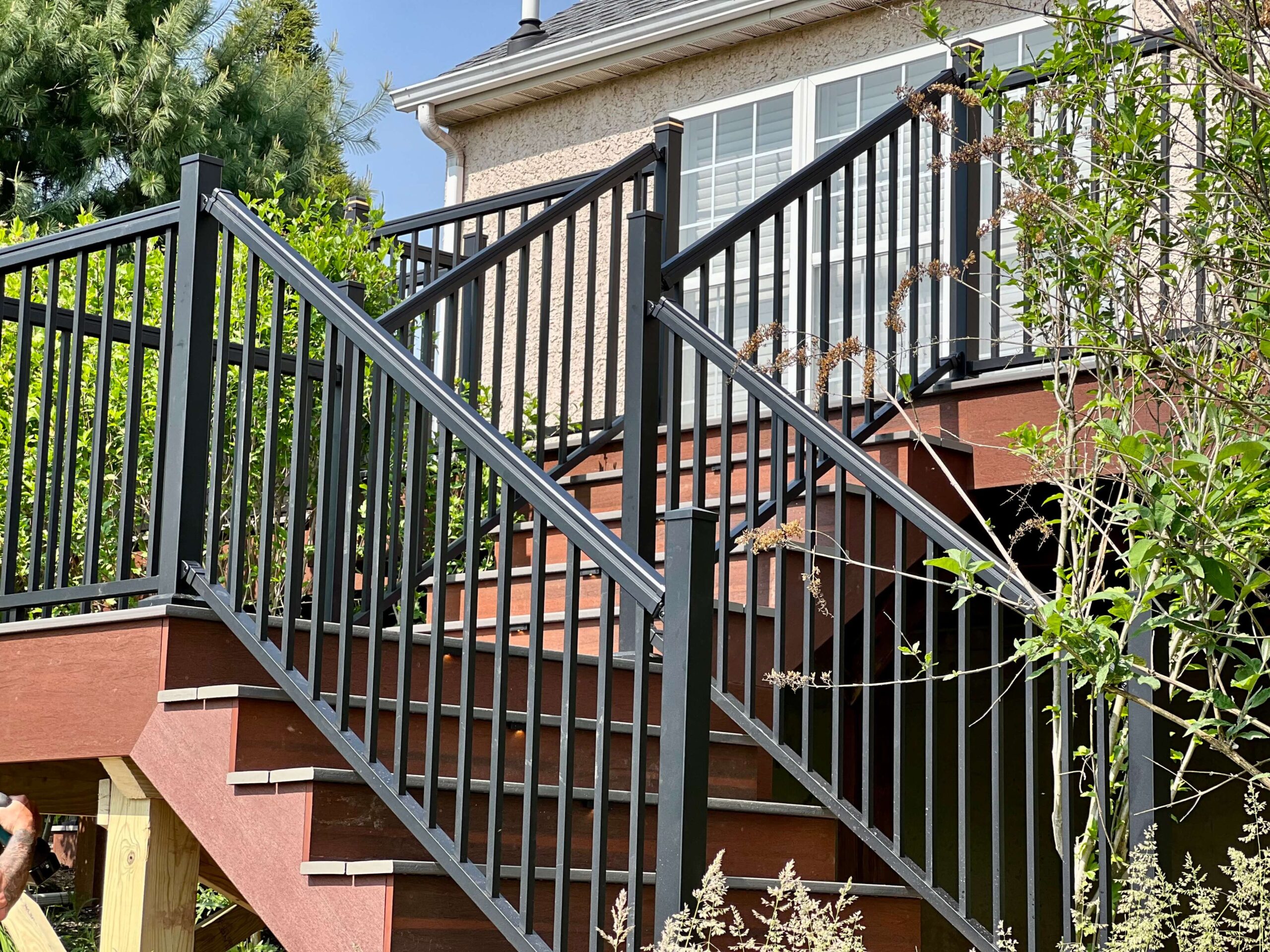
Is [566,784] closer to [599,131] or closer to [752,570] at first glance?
[752,570]

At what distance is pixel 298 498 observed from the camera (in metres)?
3.54

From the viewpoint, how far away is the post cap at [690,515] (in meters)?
2.76

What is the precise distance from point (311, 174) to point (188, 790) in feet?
44.6

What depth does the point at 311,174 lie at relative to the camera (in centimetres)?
1633

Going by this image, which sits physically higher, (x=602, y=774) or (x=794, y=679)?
(x=794, y=679)

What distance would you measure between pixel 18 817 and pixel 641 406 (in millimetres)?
2076

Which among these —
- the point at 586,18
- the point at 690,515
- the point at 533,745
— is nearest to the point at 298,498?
the point at 533,745

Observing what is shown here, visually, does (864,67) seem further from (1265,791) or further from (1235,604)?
(1235,604)

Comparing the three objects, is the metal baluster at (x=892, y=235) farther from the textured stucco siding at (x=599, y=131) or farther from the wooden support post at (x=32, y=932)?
the wooden support post at (x=32, y=932)

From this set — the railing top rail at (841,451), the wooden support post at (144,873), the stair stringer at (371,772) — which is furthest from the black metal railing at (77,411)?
the railing top rail at (841,451)

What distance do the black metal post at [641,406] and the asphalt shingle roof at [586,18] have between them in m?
4.39

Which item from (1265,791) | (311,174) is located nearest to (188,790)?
(1265,791)

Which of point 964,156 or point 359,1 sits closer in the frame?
point 964,156

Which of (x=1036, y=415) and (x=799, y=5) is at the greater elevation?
(x=799, y=5)
